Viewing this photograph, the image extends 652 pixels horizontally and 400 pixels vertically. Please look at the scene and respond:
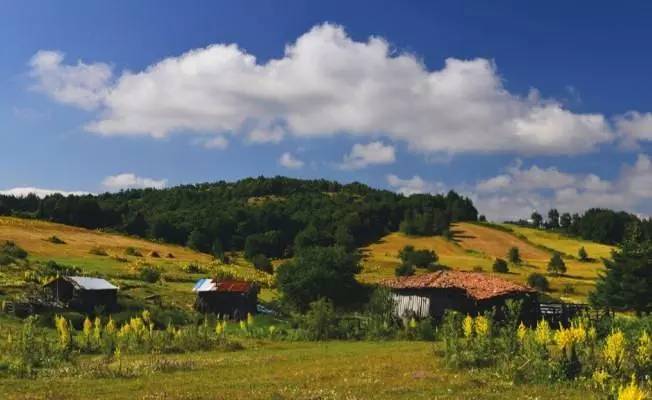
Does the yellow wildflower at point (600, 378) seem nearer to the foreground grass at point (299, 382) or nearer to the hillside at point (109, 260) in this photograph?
the foreground grass at point (299, 382)

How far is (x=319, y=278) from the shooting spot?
65875 millimetres

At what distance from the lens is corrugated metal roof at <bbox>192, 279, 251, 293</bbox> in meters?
62.8

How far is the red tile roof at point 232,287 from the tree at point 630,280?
3266cm

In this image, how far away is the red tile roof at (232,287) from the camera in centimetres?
6274

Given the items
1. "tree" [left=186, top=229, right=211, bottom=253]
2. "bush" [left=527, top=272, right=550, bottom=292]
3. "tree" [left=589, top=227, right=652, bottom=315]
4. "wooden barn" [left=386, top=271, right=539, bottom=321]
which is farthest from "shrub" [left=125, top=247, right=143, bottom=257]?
"tree" [left=589, top=227, right=652, bottom=315]

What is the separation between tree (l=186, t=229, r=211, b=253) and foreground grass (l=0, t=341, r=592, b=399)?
98.7 meters

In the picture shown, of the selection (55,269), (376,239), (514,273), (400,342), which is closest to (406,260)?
(514,273)

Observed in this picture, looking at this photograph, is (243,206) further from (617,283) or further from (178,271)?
(617,283)

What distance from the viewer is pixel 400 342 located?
4284cm

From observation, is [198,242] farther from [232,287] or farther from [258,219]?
[232,287]

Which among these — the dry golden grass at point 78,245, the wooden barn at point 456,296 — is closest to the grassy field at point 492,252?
the wooden barn at point 456,296

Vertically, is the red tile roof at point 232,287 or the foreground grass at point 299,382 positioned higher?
the red tile roof at point 232,287

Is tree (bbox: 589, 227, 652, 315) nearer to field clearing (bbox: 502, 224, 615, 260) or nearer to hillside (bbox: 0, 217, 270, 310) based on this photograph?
hillside (bbox: 0, 217, 270, 310)

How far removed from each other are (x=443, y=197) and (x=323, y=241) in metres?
60.4
